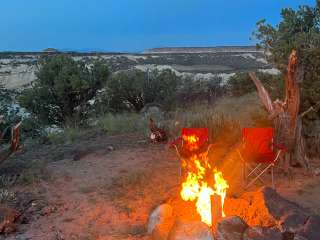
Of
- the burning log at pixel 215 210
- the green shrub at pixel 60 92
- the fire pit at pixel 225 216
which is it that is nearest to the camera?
the fire pit at pixel 225 216

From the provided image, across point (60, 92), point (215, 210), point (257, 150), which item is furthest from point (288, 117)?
point (60, 92)

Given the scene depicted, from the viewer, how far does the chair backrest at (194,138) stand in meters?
7.59

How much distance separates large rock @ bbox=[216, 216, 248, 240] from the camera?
452cm

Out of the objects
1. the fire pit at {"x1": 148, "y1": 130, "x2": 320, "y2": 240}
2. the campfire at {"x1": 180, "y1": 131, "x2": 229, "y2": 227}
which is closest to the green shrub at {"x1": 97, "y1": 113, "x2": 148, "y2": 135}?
the campfire at {"x1": 180, "y1": 131, "x2": 229, "y2": 227}

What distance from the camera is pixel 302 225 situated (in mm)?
4621

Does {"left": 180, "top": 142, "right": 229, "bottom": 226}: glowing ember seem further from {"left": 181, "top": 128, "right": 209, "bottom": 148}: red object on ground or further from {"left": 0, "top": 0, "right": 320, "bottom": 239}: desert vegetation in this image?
{"left": 181, "top": 128, "right": 209, "bottom": 148}: red object on ground

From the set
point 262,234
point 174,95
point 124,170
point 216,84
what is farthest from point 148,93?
point 262,234

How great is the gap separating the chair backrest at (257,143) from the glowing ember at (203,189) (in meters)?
0.90

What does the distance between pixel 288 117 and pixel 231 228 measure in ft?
10.4

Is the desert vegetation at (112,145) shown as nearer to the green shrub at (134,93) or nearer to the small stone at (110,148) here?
the small stone at (110,148)

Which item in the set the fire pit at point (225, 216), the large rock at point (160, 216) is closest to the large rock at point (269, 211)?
the fire pit at point (225, 216)

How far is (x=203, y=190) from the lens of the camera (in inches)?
211

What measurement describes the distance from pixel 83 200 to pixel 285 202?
2.86 meters

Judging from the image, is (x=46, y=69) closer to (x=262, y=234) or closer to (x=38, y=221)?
(x=38, y=221)
